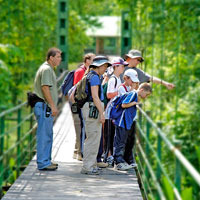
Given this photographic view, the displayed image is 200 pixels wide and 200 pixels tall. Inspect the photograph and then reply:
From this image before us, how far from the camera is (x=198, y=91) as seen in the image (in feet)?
63.9

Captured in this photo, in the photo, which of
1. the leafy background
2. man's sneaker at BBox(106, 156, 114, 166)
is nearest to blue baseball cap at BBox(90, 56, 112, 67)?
man's sneaker at BBox(106, 156, 114, 166)

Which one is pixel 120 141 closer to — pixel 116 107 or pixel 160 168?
pixel 116 107

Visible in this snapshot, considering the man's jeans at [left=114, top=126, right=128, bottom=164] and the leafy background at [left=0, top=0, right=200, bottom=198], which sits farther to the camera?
the leafy background at [left=0, top=0, right=200, bottom=198]

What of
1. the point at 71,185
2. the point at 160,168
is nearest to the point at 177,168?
the point at 160,168

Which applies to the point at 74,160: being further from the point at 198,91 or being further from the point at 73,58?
the point at 73,58

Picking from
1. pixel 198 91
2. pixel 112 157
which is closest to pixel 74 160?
pixel 112 157

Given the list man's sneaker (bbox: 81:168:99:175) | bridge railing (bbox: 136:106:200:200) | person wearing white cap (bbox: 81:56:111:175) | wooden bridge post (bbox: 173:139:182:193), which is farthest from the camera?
man's sneaker (bbox: 81:168:99:175)

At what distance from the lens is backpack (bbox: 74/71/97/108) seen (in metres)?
6.71

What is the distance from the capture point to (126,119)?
7.07 m

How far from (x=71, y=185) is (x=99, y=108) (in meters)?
0.78

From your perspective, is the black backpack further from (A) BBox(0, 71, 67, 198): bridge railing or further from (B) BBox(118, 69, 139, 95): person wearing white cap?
(A) BBox(0, 71, 67, 198): bridge railing

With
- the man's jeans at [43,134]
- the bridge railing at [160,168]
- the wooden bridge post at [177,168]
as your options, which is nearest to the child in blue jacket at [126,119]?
the bridge railing at [160,168]

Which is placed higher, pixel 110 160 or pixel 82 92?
pixel 82 92

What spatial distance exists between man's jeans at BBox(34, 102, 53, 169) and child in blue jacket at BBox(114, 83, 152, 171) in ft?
2.27
